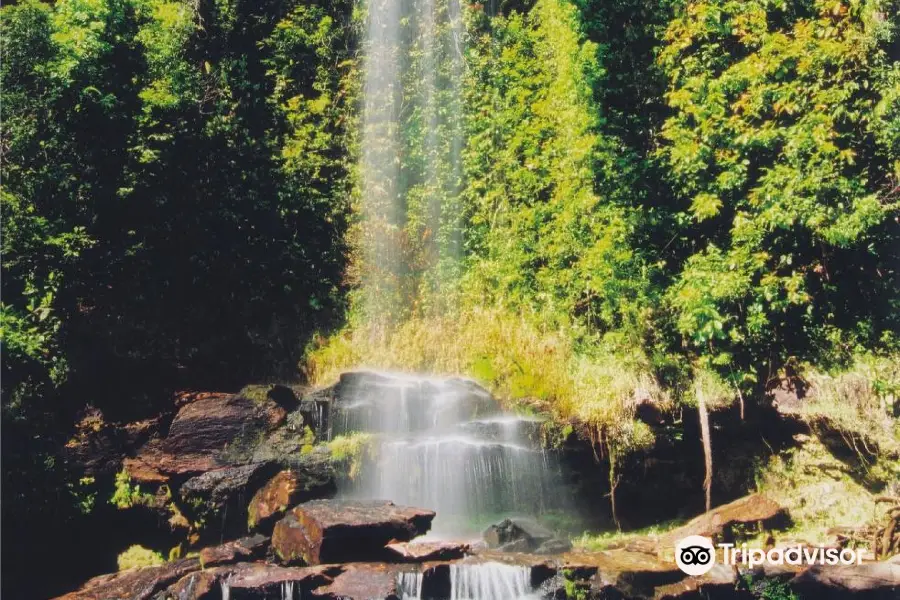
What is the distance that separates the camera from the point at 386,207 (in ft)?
36.4

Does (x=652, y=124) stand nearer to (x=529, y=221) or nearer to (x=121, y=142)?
(x=529, y=221)

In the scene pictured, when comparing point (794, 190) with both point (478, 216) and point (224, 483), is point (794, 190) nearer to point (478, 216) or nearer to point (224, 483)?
point (478, 216)

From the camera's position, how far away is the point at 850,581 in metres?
5.57

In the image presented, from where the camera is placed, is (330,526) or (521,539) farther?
(521,539)

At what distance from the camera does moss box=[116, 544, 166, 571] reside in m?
7.39

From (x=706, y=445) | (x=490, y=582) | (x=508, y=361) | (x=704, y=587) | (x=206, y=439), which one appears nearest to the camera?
(x=490, y=582)

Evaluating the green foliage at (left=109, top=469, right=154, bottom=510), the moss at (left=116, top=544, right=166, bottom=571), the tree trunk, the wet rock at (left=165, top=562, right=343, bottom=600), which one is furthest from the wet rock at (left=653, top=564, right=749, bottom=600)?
the green foliage at (left=109, top=469, right=154, bottom=510)

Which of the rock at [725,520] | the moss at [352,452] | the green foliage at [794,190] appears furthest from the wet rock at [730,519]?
the moss at [352,452]

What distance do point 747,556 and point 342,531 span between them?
12.5ft

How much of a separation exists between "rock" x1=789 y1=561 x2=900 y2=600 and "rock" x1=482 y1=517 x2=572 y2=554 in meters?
2.07

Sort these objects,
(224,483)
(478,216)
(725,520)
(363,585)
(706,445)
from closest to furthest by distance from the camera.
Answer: (363,585) → (725,520) → (224,483) → (706,445) → (478,216)

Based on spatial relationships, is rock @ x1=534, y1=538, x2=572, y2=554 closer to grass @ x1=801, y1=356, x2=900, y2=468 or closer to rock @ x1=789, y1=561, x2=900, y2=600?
rock @ x1=789, y1=561, x2=900, y2=600

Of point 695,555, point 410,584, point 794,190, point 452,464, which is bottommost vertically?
point 695,555

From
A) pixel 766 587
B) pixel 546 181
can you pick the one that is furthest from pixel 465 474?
pixel 546 181
